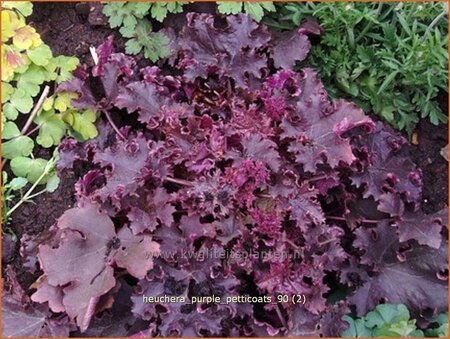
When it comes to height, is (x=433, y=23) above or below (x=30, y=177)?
above

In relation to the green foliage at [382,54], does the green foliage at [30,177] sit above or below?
below

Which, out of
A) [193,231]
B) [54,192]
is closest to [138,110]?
[54,192]

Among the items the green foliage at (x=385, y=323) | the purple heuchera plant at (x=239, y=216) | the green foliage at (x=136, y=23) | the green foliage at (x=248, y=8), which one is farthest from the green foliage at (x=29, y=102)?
the green foliage at (x=385, y=323)

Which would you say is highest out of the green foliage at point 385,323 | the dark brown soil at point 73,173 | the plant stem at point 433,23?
the plant stem at point 433,23

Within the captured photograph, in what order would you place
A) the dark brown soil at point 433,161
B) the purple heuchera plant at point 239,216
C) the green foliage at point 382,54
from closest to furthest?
1. the purple heuchera plant at point 239,216
2. the green foliage at point 382,54
3. the dark brown soil at point 433,161

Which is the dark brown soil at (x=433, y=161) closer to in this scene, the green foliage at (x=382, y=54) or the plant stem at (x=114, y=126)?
the green foliage at (x=382, y=54)

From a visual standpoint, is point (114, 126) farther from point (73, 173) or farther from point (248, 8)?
point (248, 8)

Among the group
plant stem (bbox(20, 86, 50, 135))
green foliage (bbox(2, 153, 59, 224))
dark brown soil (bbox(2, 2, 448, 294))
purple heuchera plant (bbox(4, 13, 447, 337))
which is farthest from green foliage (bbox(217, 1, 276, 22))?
green foliage (bbox(2, 153, 59, 224))

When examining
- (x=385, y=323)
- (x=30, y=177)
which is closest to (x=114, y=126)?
(x=30, y=177)
